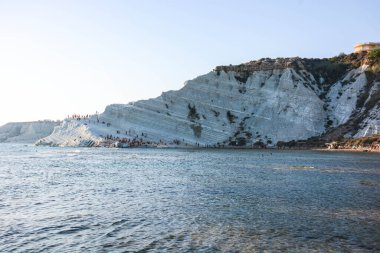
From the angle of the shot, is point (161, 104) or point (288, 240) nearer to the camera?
point (288, 240)

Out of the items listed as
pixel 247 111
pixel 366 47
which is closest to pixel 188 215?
pixel 247 111

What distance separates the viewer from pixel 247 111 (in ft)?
464

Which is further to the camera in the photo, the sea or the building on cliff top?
the building on cliff top

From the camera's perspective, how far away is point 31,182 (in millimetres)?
40438

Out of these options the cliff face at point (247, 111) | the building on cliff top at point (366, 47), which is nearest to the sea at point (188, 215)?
the cliff face at point (247, 111)

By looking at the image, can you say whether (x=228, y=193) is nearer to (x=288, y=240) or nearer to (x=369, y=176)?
(x=288, y=240)

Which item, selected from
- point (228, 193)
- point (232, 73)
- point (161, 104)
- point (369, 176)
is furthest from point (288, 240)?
point (232, 73)

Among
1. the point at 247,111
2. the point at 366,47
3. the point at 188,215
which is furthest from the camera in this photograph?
the point at 366,47

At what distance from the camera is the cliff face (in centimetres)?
13050

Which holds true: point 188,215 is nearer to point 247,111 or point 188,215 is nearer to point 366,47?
point 247,111

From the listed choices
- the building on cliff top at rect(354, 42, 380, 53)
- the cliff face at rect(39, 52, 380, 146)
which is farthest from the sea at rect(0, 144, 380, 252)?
the building on cliff top at rect(354, 42, 380, 53)

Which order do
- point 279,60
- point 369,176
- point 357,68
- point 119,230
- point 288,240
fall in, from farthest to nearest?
point 279,60 < point 357,68 < point 369,176 < point 119,230 < point 288,240

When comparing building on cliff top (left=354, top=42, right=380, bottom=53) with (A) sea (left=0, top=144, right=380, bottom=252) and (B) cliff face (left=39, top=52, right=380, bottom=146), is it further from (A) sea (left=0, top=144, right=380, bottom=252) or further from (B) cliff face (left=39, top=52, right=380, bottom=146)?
(A) sea (left=0, top=144, right=380, bottom=252)

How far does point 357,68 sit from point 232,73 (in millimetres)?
42215
